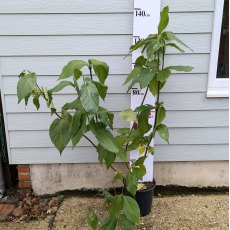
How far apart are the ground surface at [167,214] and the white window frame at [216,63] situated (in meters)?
1.00

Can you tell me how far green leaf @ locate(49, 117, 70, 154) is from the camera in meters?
1.67

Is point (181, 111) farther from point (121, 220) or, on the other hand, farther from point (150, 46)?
point (121, 220)

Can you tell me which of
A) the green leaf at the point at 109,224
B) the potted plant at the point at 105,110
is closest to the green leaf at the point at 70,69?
the potted plant at the point at 105,110

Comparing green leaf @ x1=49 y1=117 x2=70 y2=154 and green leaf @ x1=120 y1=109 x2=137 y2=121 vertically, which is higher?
green leaf @ x1=120 y1=109 x2=137 y2=121

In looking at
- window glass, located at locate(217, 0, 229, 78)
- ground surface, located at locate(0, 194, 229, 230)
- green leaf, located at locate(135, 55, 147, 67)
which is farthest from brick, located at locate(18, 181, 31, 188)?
window glass, located at locate(217, 0, 229, 78)

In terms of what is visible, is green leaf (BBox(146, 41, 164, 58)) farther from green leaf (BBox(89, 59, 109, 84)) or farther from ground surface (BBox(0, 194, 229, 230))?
ground surface (BBox(0, 194, 229, 230))

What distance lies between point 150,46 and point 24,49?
3.55 ft

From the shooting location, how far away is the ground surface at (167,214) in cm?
222

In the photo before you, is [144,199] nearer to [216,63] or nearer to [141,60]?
[141,60]

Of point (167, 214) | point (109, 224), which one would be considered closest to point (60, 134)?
point (109, 224)

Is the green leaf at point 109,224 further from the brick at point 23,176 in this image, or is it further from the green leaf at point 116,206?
the brick at point 23,176

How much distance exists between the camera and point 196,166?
2564mm

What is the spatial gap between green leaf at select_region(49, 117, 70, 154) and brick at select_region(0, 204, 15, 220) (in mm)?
1137

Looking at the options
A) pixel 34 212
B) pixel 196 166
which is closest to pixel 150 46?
pixel 196 166
